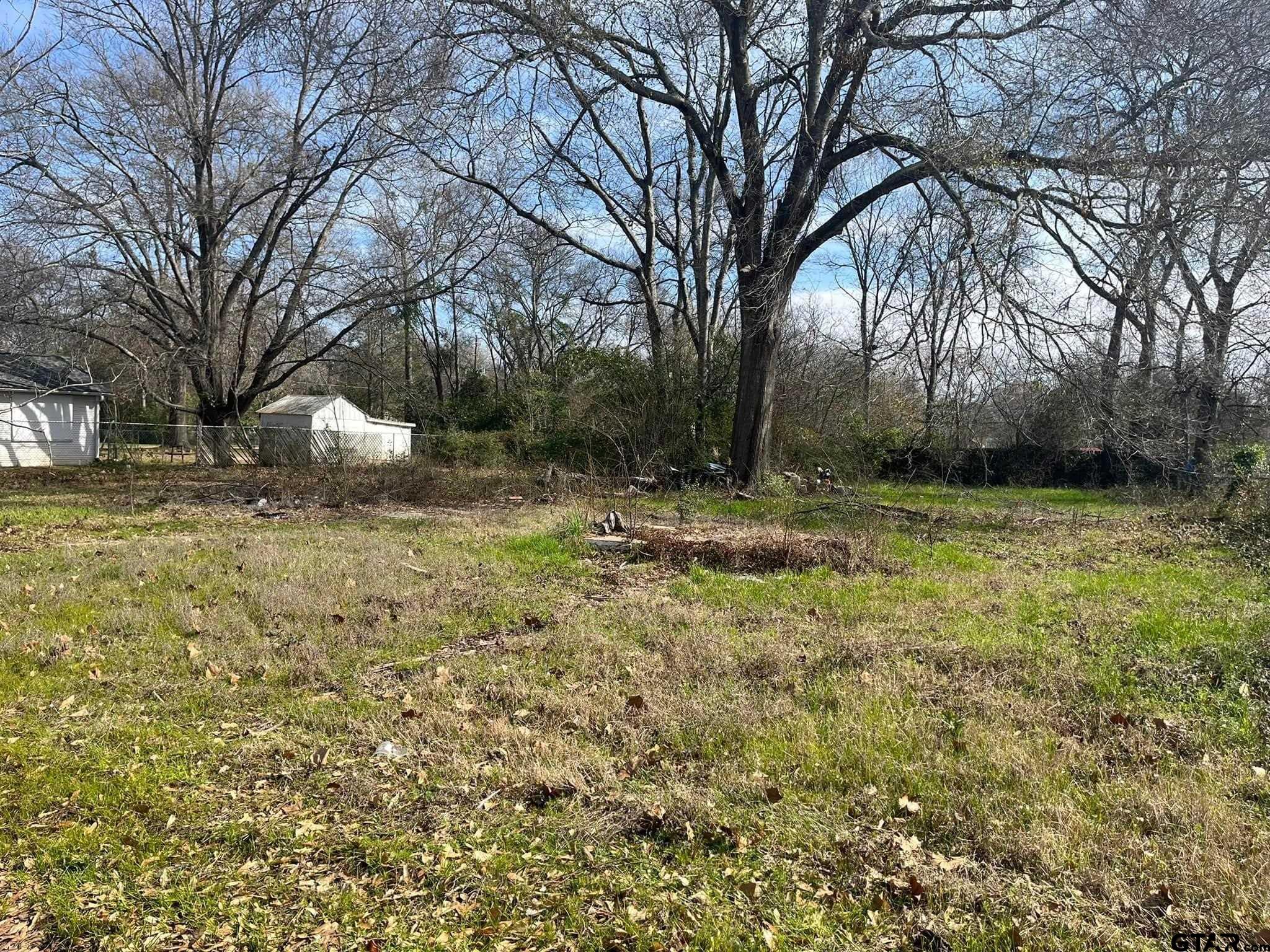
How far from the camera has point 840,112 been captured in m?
12.5

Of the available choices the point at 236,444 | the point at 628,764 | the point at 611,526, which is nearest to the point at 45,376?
the point at 236,444

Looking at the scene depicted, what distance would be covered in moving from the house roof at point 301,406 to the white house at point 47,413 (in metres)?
5.29

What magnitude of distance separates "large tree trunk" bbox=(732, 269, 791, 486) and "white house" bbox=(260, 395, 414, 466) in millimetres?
9273

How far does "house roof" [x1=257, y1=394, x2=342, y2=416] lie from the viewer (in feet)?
86.9

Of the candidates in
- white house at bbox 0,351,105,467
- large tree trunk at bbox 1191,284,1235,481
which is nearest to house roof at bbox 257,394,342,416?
white house at bbox 0,351,105,467

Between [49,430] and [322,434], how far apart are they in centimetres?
838

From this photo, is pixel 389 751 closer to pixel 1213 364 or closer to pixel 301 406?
pixel 1213 364

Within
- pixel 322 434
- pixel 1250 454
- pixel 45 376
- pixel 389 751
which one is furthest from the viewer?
pixel 322 434

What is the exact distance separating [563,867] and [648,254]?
2248cm

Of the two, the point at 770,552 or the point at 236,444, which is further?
the point at 236,444

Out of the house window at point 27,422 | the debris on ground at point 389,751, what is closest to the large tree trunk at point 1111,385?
the debris on ground at point 389,751

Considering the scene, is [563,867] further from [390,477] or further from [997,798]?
[390,477]

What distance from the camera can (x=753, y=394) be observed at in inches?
595

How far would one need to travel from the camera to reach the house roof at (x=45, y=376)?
21.8m
